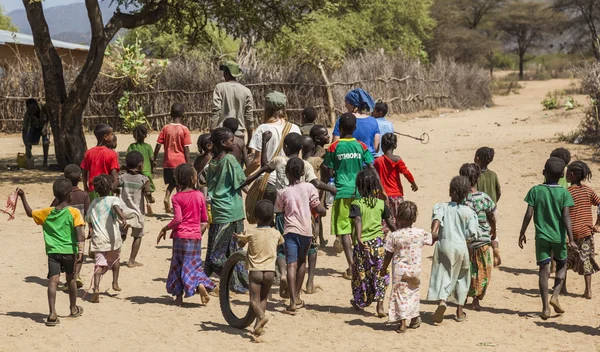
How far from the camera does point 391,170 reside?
852cm

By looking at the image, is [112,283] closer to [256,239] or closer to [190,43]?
[256,239]

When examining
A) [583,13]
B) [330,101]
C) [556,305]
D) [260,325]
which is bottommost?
[260,325]

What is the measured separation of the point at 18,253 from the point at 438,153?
32.5 feet

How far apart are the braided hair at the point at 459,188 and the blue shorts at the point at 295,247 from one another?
122 cm

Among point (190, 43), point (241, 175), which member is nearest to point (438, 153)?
point (190, 43)

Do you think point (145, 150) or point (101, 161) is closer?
point (101, 161)

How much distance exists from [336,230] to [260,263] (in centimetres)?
139

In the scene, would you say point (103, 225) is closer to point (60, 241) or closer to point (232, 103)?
point (60, 241)

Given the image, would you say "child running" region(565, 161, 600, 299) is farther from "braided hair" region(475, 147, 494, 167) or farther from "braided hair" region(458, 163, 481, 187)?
"braided hair" region(458, 163, 481, 187)

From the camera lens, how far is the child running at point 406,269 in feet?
21.4

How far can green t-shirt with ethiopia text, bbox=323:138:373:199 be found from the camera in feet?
24.9

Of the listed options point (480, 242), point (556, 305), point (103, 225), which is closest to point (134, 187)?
point (103, 225)

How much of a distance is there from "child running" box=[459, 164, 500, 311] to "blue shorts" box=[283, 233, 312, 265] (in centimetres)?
140

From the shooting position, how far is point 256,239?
6332mm
